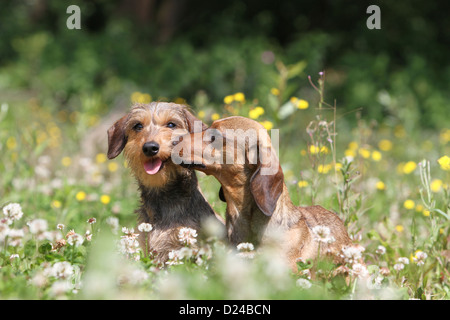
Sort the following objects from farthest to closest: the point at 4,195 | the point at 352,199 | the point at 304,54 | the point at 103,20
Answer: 1. the point at 103,20
2. the point at 304,54
3. the point at 4,195
4. the point at 352,199

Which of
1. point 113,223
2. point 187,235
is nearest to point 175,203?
point 113,223

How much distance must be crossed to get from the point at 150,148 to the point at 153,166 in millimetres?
161

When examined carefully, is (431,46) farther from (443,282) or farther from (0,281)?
(0,281)


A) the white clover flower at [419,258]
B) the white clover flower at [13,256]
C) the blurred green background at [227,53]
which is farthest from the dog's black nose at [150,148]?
the blurred green background at [227,53]

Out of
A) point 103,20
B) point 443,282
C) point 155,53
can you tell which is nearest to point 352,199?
point 443,282

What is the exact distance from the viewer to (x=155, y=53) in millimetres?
12617

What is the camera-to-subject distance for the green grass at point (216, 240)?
2.67 meters

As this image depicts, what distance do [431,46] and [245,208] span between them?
11.2 metres

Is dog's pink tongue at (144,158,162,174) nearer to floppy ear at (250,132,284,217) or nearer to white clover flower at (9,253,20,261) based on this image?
floppy ear at (250,132,284,217)

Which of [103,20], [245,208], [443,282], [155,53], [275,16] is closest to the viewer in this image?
[245,208]

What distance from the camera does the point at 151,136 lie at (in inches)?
152

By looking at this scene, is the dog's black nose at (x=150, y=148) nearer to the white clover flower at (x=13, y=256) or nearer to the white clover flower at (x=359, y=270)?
the white clover flower at (x=13, y=256)

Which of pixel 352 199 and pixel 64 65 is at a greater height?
pixel 64 65
